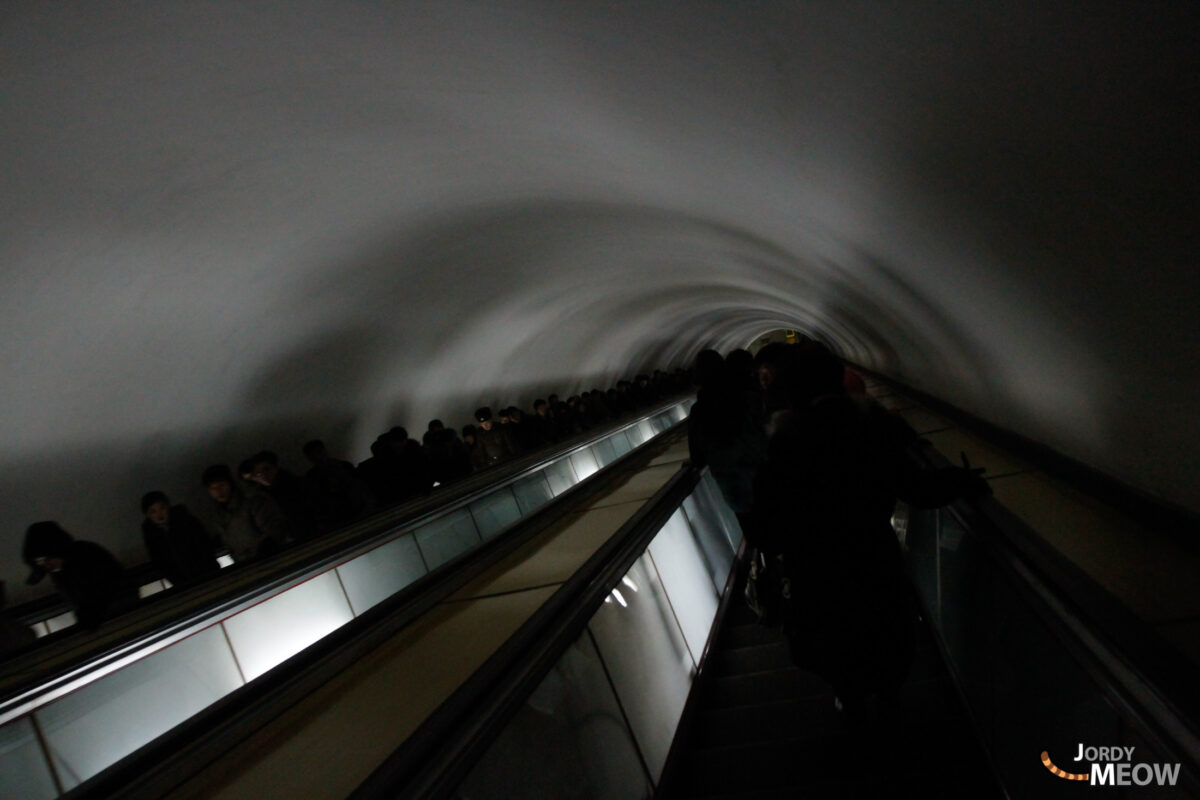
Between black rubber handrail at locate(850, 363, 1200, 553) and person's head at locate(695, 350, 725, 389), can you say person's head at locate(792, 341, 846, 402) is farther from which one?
black rubber handrail at locate(850, 363, 1200, 553)

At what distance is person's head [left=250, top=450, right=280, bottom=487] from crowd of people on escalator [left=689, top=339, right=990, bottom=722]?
5.87 metres

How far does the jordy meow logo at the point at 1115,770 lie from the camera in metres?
1.39

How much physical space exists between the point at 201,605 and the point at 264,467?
12.6ft

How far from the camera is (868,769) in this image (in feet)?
9.53

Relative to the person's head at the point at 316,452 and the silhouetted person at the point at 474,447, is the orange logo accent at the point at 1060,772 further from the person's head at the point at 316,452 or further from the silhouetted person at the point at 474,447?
the silhouetted person at the point at 474,447

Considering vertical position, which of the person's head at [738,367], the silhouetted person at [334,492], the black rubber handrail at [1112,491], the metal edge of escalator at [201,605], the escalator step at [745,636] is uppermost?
the silhouetted person at [334,492]

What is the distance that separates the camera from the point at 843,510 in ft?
8.39

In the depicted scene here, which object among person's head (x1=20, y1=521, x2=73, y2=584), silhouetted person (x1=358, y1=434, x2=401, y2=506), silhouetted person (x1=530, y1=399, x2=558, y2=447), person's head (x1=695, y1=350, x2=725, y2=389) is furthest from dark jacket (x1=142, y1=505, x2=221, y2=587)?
silhouetted person (x1=530, y1=399, x2=558, y2=447)

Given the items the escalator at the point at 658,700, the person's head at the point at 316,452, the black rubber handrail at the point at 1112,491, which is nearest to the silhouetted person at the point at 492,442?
the person's head at the point at 316,452

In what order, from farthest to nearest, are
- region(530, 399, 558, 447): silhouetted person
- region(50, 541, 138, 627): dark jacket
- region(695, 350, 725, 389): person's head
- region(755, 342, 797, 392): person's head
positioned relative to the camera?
region(530, 399, 558, 447): silhouetted person → region(50, 541, 138, 627): dark jacket → region(755, 342, 797, 392): person's head → region(695, 350, 725, 389): person's head

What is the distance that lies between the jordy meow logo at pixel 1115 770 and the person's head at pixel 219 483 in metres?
6.65

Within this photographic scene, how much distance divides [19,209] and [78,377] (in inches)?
93.9

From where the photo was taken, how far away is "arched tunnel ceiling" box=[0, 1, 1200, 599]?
254cm

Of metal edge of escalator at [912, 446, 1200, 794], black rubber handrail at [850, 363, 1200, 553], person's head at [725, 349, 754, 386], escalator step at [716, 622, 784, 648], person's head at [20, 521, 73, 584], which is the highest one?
person's head at [20, 521, 73, 584]
